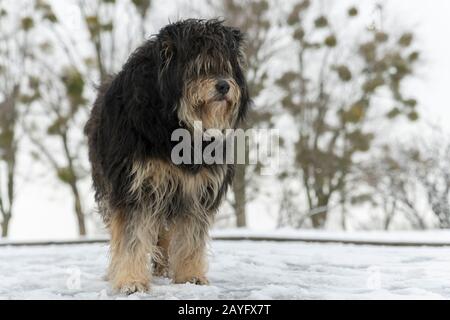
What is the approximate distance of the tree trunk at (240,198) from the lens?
20125 mm

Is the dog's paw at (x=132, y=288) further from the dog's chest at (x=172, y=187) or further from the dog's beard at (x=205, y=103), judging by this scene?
the dog's beard at (x=205, y=103)

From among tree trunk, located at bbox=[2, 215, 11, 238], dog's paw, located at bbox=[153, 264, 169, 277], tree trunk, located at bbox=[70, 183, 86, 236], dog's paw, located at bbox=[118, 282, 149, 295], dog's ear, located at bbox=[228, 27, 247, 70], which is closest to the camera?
dog's paw, located at bbox=[118, 282, 149, 295]

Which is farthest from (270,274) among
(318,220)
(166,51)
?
(318,220)

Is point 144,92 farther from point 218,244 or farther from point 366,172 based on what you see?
point 366,172

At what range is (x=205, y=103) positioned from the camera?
417 centimetres

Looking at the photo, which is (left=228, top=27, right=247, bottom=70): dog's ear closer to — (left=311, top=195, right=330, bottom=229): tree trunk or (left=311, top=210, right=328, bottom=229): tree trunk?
(left=311, top=195, right=330, bottom=229): tree trunk

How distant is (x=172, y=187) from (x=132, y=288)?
711 millimetres

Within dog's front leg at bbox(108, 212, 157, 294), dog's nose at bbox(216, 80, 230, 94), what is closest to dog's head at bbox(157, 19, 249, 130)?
dog's nose at bbox(216, 80, 230, 94)

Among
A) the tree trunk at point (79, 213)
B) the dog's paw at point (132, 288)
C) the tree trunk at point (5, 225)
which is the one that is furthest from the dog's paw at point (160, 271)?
the tree trunk at point (5, 225)

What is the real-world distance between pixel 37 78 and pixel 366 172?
11.4m

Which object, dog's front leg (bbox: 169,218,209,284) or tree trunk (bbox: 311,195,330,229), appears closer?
dog's front leg (bbox: 169,218,209,284)

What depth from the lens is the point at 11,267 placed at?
18.4 ft

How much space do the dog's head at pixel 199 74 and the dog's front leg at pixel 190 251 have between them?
0.81 m

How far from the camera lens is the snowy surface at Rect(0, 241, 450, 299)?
4.26m
